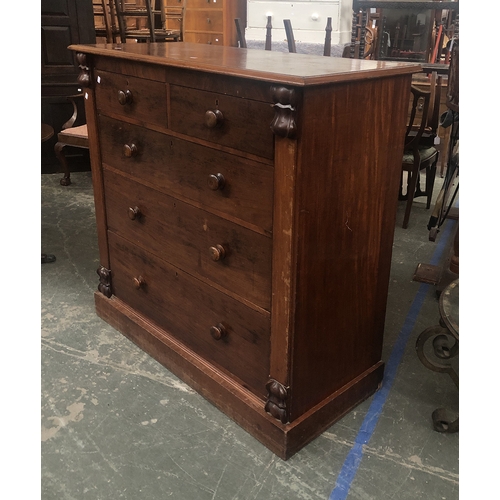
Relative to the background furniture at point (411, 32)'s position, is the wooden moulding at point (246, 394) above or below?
below

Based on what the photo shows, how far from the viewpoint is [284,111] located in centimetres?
149

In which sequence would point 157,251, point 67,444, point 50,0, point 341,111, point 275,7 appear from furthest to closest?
point 275,7 → point 50,0 → point 157,251 → point 67,444 → point 341,111

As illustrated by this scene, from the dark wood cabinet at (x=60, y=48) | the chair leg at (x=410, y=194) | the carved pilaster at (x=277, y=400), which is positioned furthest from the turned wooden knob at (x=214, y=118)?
the dark wood cabinet at (x=60, y=48)

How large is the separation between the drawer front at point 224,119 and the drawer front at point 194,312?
560mm

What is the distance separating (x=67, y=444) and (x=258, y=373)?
712 millimetres

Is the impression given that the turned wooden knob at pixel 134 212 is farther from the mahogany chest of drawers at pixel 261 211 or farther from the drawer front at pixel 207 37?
the drawer front at pixel 207 37

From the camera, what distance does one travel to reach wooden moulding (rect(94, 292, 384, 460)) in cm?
187

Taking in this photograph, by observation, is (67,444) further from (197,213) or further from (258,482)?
(197,213)

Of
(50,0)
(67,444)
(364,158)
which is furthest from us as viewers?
(50,0)

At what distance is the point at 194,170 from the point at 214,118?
0.91 feet

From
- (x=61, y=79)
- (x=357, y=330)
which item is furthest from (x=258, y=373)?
(x=61, y=79)

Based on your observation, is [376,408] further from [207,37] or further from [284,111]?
[207,37]

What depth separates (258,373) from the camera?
6.31 ft

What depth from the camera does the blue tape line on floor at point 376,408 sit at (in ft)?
5.74
